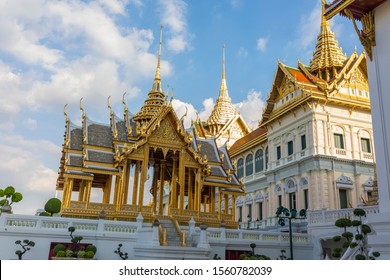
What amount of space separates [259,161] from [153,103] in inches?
708

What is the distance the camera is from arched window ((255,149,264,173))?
34.2 meters

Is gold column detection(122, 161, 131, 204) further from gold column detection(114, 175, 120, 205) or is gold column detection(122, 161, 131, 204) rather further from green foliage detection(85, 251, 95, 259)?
green foliage detection(85, 251, 95, 259)

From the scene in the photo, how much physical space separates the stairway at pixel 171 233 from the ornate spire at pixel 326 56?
20.5 m

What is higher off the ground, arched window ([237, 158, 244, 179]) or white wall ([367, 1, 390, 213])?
arched window ([237, 158, 244, 179])

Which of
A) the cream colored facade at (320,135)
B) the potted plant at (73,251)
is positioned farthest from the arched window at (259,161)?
the potted plant at (73,251)

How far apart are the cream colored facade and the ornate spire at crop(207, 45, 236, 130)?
65.8 ft

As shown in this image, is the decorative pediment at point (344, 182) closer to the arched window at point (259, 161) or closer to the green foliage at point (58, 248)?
the arched window at point (259, 161)

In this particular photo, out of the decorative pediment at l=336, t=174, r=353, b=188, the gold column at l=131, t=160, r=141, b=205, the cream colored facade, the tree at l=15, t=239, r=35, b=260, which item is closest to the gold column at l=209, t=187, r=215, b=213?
the gold column at l=131, t=160, r=141, b=205

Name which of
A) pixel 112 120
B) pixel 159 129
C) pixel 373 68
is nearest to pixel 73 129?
pixel 112 120

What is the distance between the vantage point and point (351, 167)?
26.1 meters

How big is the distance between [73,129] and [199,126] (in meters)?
36.5

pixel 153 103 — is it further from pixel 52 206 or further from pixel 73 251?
pixel 73 251

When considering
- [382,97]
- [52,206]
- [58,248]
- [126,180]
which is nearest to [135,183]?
[126,180]

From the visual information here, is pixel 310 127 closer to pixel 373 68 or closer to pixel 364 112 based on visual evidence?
pixel 364 112
